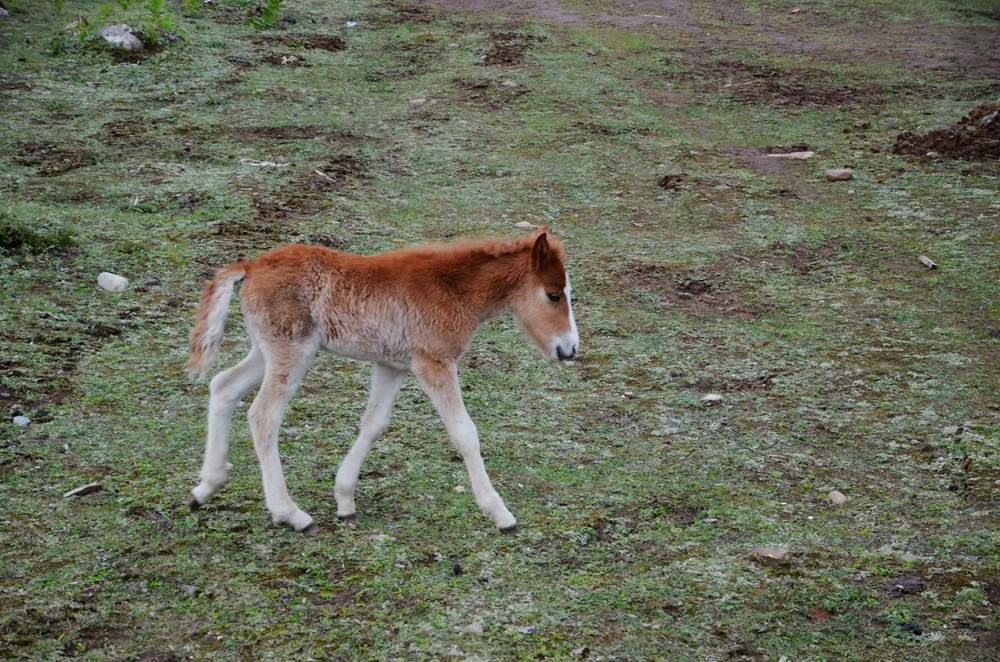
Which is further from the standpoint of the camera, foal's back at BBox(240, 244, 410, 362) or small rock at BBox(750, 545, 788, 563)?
foal's back at BBox(240, 244, 410, 362)

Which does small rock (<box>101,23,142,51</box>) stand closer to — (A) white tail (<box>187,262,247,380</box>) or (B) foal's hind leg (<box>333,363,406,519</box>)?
(A) white tail (<box>187,262,247,380</box>)

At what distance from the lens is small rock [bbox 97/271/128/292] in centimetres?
781

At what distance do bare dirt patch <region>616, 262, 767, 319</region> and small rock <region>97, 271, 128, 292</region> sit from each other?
3.96 m

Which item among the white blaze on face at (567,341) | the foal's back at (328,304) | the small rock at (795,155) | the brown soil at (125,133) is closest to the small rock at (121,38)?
the brown soil at (125,133)

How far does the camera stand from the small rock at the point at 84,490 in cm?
534

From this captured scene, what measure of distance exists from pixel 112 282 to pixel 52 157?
3399mm

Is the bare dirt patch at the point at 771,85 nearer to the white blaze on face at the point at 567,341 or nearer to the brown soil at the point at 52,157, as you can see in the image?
the brown soil at the point at 52,157

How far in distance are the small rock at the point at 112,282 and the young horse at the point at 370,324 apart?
9.25ft

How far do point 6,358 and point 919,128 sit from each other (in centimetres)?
1068

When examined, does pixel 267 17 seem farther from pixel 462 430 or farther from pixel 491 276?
pixel 462 430

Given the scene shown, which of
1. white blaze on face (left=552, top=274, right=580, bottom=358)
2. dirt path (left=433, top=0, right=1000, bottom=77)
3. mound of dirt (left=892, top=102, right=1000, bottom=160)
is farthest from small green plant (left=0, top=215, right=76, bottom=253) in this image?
dirt path (left=433, top=0, right=1000, bottom=77)

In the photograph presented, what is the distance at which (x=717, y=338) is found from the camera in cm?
788

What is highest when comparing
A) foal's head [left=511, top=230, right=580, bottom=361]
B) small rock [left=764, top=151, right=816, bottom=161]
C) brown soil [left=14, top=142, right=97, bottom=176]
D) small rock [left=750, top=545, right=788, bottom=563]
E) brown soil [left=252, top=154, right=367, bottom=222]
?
foal's head [left=511, top=230, right=580, bottom=361]

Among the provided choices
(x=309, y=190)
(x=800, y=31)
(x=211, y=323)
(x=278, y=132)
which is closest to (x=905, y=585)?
(x=211, y=323)
